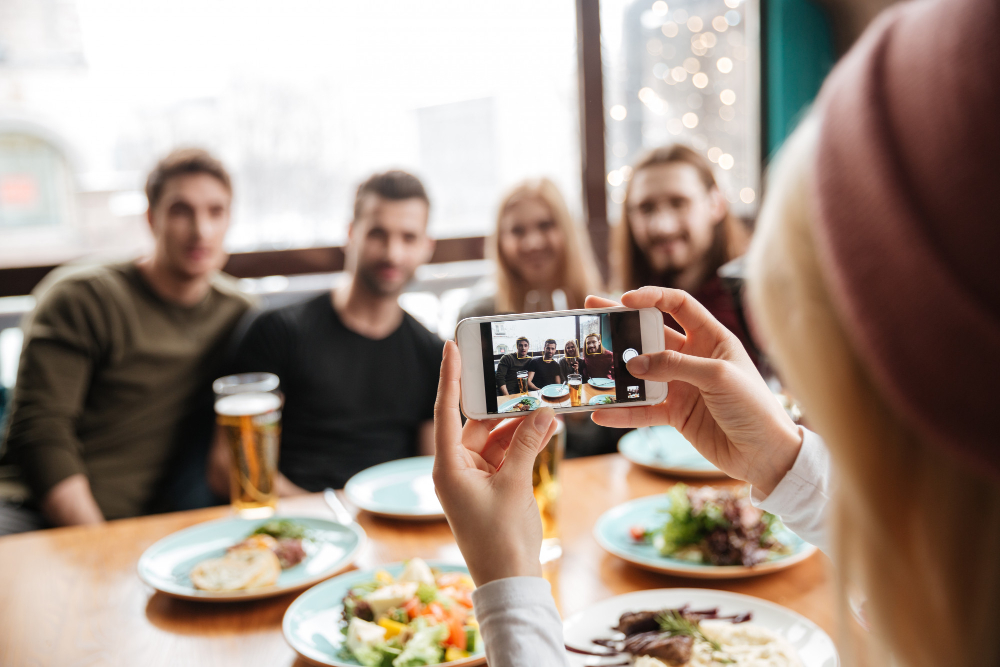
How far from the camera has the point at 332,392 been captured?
2291 millimetres

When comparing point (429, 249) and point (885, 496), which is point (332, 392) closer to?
point (429, 249)

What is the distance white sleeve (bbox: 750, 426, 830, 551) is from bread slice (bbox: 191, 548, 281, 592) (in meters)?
0.76

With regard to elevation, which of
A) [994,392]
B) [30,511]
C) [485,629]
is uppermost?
[994,392]

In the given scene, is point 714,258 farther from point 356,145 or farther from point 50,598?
point 50,598

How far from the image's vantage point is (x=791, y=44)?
395 cm

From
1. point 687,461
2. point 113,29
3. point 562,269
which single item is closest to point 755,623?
point 687,461

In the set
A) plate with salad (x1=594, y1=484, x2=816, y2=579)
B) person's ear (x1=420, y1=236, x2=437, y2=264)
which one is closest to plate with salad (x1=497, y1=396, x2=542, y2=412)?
plate with salad (x1=594, y1=484, x2=816, y2=579)

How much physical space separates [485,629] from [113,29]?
3.27 metres

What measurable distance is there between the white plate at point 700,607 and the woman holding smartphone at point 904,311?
39 cm

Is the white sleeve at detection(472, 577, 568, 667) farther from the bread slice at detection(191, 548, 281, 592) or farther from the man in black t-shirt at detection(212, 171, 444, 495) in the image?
the man in black t-shirt at detection(212, 171, 444, 495)

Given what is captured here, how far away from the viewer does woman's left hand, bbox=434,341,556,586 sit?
72 cm

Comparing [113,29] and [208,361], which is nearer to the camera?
[208,361]

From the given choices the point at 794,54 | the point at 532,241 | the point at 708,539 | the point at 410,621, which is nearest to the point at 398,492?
the point at 410,621

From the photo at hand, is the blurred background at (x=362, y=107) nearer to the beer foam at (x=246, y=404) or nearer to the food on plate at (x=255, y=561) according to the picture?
the beer foam at (x=246, y=404)
